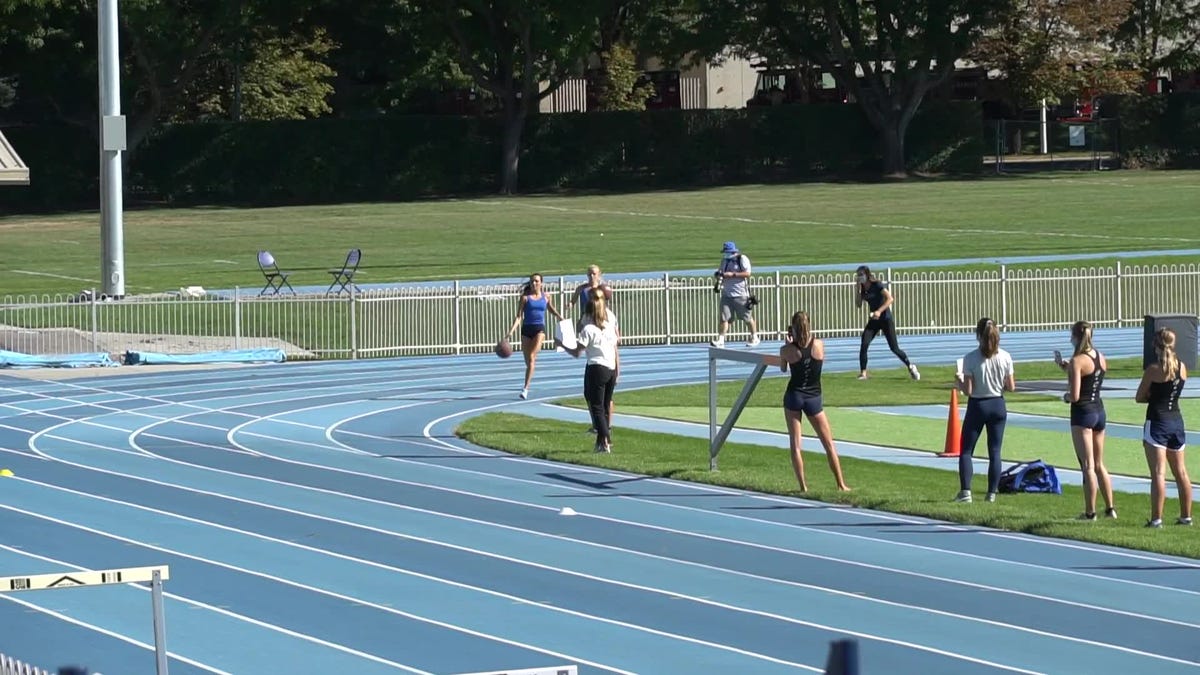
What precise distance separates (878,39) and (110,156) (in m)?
41.3

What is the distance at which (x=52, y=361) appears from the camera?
2848 centimetres

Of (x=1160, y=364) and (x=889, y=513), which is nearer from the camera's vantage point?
(x=1160, y=364)

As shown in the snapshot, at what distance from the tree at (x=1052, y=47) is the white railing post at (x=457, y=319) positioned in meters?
44.1

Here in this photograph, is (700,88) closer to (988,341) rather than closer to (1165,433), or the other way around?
(988,341)

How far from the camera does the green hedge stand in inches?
2638

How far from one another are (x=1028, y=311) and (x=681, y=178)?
130 feet

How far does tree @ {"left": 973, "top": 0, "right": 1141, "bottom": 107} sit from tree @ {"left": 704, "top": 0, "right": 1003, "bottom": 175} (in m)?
1.93

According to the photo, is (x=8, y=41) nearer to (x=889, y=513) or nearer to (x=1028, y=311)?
(x=1028, y=311)

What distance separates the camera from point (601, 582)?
42.6 feet

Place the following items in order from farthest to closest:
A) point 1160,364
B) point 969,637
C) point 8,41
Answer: point 8,41
point 1160,364
point 969,637

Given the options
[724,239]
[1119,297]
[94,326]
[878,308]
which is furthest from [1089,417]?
[724,239]

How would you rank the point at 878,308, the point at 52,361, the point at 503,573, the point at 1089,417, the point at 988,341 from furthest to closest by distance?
the point at 52,361 < the point at 878,308 < the point at 988,341 < the point at 1089,417 < the point at 503,573

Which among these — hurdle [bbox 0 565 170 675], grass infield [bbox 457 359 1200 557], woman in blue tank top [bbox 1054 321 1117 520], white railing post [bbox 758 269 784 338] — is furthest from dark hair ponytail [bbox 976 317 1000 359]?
white railing post [bbox 758 269 784 338]

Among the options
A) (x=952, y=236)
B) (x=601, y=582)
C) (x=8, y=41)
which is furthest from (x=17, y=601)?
(x=8, y=41)
